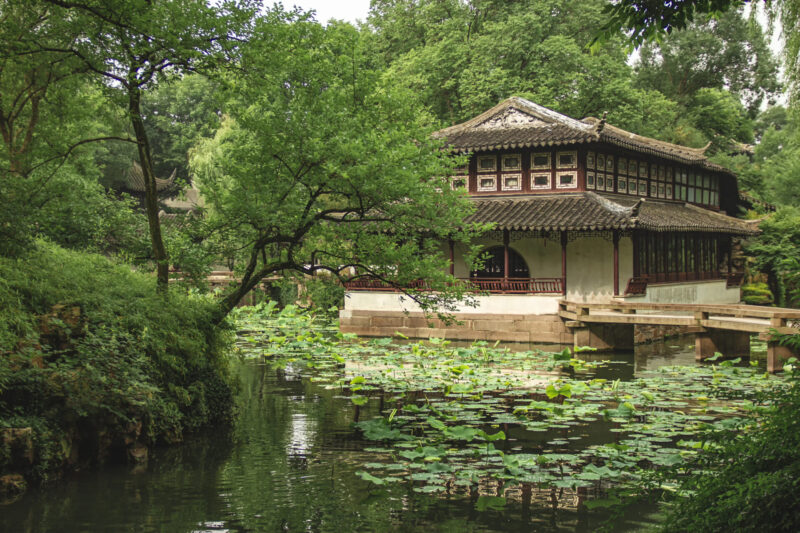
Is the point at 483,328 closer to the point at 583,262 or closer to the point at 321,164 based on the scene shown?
the point at 583,262

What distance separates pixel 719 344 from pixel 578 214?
20.4ft

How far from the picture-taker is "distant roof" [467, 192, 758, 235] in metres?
22.5

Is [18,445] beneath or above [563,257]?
beneath

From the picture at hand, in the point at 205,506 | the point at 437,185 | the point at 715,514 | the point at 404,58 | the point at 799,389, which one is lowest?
the point at 205,506

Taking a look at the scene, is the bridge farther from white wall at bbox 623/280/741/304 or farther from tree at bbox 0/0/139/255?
tree at bbox 0/0/139/255

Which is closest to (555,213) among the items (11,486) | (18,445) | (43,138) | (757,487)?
(43,138)

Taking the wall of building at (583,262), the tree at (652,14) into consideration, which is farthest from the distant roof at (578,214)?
the tree at (652,14)

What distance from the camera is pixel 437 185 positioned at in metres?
13.0

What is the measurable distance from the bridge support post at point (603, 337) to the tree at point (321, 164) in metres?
8.98

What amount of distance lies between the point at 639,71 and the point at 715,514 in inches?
1796

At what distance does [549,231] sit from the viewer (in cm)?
2439

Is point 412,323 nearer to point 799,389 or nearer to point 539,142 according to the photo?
point 539,142

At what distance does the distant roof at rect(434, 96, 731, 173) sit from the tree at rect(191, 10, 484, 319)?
1207 cm

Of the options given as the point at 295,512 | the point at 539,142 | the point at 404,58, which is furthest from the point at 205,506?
the point at 404,58
